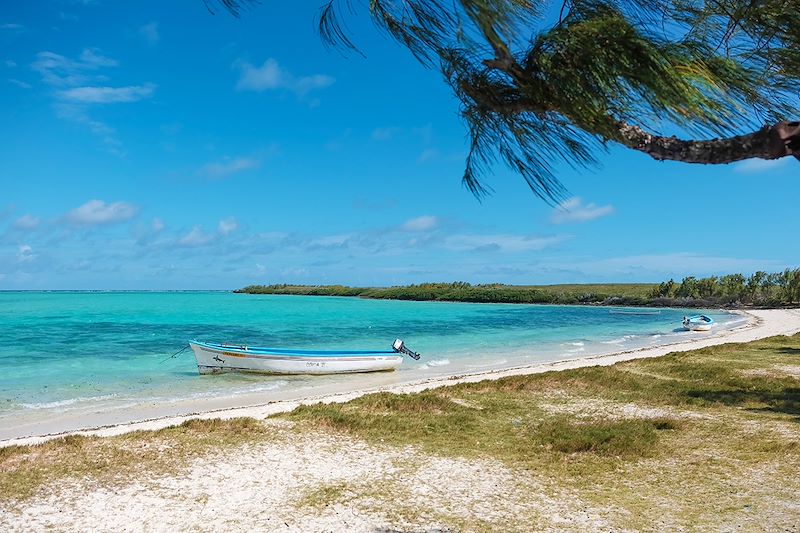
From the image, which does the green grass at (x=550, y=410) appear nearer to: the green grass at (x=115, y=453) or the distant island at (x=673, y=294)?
the green grass at (x=115, y=453)

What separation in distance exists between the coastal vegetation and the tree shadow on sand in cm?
4

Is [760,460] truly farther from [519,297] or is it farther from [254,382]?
[519,297]

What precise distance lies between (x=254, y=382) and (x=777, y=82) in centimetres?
1861

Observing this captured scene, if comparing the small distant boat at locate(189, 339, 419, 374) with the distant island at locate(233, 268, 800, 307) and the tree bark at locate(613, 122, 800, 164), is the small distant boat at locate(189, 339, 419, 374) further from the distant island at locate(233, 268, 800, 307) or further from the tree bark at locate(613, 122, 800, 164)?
the distant island at locate(233, 268, 800, 307)

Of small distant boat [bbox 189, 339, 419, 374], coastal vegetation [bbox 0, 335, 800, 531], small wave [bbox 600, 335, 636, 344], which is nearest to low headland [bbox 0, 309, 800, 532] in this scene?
coastal vegetation [bbox 0, 335, 800, 531]

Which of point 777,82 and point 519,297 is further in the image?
point 519,297

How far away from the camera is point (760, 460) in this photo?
8.49 metres

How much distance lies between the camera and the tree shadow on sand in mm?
12008

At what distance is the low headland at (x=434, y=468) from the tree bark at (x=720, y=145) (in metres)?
4.83

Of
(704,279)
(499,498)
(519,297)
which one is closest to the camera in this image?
(499,498)

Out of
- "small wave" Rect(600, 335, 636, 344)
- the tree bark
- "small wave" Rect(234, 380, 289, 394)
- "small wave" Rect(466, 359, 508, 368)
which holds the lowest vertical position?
"small wave" Rect(600, 335, 636, 344)

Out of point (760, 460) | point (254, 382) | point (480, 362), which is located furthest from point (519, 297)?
point (760, 460)

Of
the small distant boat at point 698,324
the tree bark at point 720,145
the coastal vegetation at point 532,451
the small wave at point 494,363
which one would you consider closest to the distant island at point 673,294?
the small distant boat at point 698,324

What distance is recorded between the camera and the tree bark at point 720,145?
2531 mm
